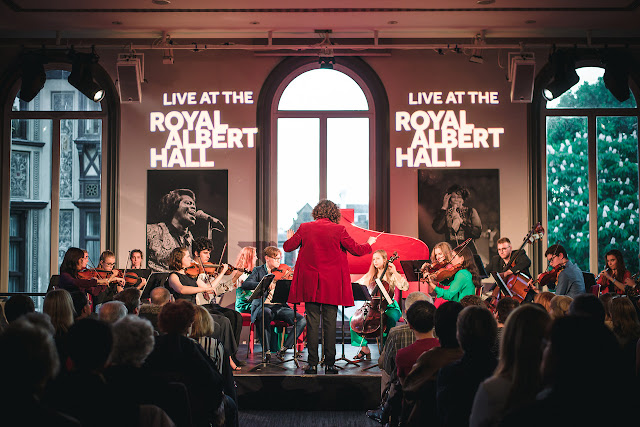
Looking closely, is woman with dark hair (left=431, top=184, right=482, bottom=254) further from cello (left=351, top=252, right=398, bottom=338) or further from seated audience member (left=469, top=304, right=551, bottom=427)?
seated audience member (left=469, top=304, right=551, bottom=427)

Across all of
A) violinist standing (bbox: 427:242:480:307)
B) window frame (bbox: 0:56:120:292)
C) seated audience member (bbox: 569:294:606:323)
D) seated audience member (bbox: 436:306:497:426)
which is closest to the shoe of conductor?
violinist standing (bbox: 427:242:480:307)

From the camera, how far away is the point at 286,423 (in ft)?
17.5

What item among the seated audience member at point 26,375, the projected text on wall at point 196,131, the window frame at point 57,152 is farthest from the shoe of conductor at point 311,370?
the window frame at point 57,152

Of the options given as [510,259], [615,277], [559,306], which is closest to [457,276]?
[510,259]

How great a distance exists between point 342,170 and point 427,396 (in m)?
6.55

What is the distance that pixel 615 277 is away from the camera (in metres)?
7.29

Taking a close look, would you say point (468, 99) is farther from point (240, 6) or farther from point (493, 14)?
point (240, 6)

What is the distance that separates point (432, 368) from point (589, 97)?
7.57 metres

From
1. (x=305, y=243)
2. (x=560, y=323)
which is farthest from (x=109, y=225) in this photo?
(x=560, y=323)

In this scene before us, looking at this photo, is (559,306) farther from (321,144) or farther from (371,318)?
(321,144)

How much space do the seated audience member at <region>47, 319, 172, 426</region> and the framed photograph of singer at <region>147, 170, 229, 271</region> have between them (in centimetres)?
683

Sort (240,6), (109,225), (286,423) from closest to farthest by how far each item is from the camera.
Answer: (286,423)
(240,6)
(109,225)

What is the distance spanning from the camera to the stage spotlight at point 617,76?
8531mm

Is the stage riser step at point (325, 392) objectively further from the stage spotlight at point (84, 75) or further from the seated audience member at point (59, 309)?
the stage spotlight at point (84, 75)
